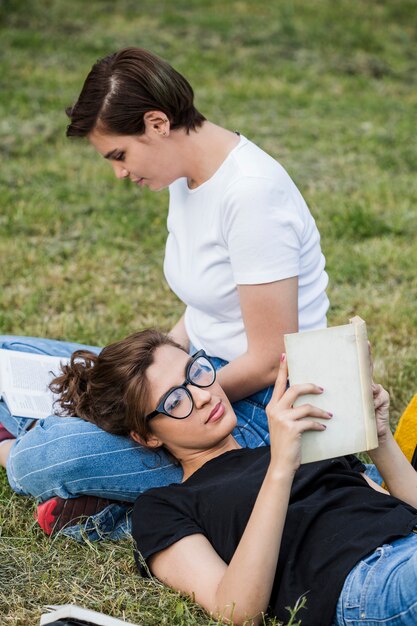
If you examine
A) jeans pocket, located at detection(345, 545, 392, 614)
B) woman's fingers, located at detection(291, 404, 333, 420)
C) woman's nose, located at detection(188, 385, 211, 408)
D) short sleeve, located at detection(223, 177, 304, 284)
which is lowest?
jeans pocket, located at detection(345, 545, 392, 614)

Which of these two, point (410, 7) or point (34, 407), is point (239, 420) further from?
point (410, 7)

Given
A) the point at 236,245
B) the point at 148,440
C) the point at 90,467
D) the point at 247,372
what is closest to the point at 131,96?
the point at 236,245

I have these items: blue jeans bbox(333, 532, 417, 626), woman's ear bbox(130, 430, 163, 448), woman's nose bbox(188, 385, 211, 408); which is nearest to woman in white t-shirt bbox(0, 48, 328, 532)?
woman's ear bbox(130, 430, 163, 448)

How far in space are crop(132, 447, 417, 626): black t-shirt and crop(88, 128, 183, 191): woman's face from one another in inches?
37.9

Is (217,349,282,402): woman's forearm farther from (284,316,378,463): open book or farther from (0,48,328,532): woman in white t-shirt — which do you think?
(284,316,378,463): open book

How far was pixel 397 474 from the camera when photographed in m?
2.67

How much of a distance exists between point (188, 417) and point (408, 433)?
816 millimetres

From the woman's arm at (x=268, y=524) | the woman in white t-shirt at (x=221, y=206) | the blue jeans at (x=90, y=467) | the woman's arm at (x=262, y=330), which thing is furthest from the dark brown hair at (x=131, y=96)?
the woman's arm at (x=268, y=524)

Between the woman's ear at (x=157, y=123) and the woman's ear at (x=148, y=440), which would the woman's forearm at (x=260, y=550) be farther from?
the woman's ear at (x=157, y=123)

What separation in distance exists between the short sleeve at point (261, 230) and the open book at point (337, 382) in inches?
25.3

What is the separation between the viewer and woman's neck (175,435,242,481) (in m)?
2.79

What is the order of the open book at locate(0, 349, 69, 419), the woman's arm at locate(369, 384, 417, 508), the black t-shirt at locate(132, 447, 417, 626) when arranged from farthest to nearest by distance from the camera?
the open book at locate(0, 349, 69, 419)
the woman's arm at locate(369, 384, 417, 508)
the black t-shirt at locate(132, 447, 417, 626)

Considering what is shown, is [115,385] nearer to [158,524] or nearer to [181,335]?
[158,524]

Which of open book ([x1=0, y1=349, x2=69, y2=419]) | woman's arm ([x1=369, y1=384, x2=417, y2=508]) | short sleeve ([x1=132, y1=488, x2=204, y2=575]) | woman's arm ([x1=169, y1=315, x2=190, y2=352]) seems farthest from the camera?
woman's arm ([x1=169, y1=315, x2=190, y2=352])
